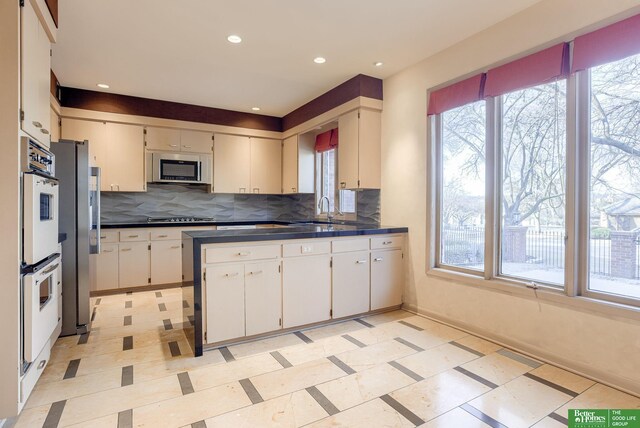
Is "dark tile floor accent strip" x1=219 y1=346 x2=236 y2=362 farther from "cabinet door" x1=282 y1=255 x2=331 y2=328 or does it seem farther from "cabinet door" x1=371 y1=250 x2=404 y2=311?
"cabinet door" x1=371 y1=250 x2=404 y2=311

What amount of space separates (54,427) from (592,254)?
3.35 meters

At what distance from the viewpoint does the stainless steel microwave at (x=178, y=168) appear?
15.4 ft

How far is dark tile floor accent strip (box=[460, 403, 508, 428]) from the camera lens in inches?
68.0

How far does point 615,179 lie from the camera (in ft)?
7.15

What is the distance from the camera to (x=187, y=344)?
2725 millimetres

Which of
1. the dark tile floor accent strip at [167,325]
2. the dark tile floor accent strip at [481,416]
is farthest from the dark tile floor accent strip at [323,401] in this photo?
the dark tile floor accent strip at [167,325]

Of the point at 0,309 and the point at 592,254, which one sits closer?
the point at 0,309

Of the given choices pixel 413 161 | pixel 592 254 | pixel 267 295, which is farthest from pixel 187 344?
→ pixel 592 254

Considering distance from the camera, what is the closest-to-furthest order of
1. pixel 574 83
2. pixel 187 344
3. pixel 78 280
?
pixel 574 83 < pixel 187 344 < pixel 78 280

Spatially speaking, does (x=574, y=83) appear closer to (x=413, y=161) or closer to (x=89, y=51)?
(x=413, y=161)

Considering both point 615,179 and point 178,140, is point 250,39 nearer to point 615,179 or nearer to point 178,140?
point 178,140

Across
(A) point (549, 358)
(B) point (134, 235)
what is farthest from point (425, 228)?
(B) point (134, 235)

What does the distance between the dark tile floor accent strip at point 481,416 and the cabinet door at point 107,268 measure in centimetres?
419

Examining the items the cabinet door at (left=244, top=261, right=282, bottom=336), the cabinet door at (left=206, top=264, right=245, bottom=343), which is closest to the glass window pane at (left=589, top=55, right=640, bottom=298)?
the cabinet door at (left=244, top=261, right=282, bottom=336)
